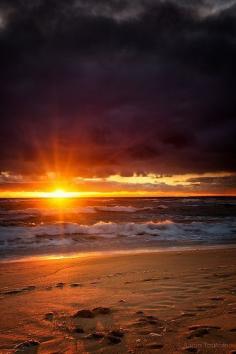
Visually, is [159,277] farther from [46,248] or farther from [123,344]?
[46,248]

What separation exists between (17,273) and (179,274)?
144 inches

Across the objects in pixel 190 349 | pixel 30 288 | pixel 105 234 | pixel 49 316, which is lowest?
pixel 105 234

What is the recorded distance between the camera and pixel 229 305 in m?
4.94

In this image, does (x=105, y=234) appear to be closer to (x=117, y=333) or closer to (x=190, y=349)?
(x=117, y=333)

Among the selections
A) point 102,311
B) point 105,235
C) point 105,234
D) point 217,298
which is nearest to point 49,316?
point 102,311

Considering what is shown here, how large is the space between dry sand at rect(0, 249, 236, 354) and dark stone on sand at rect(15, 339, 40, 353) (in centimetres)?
1

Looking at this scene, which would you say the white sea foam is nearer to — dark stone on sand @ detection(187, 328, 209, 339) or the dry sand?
the dry sand

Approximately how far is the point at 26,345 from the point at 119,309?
1577mm

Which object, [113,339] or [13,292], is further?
[13,292]

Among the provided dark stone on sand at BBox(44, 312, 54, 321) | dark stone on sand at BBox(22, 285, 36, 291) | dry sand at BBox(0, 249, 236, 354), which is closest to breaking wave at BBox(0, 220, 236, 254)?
dry sand at BBox(0, 249, 236, 354)

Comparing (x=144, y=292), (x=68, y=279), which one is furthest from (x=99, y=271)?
(x=144, y=292)

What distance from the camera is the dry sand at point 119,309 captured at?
3631 millimetres

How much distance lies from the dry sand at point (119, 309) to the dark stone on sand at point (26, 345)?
1cm

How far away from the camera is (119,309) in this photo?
4871 mm
